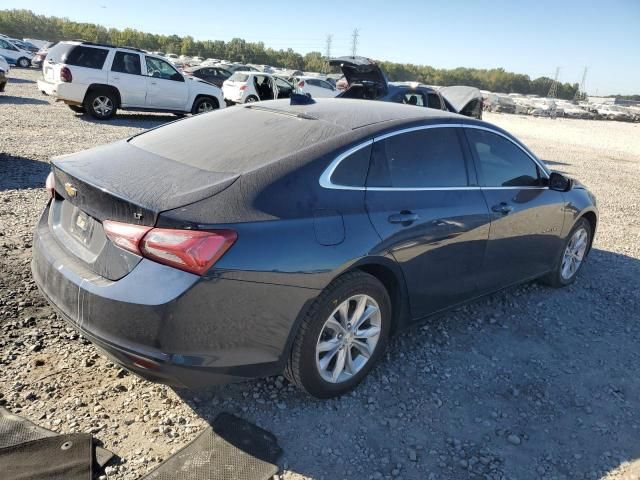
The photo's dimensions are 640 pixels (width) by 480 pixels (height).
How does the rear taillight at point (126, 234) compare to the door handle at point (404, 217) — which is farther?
the door handle at point (404, 217)

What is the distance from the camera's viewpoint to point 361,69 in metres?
9.98

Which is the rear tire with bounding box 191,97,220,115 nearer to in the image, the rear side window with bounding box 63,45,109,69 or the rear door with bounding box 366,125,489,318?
the rear side window with bounding box 63,45,109,69

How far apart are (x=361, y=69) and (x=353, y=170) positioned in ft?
24.7

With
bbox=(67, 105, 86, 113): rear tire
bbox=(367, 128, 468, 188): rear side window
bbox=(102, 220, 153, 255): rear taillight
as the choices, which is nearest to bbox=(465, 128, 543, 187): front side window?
bbox=(367, 128, 468, 188): rear side window

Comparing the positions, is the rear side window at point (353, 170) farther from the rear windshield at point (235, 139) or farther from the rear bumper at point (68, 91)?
the rear bumper at point (68, 91)

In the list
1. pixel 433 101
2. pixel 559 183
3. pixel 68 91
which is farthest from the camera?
pixel 68 91

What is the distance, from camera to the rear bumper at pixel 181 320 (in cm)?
237

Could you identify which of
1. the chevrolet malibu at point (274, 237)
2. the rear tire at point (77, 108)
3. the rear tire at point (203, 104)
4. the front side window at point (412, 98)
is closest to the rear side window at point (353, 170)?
the chevrolet malibu at point (274, 237)

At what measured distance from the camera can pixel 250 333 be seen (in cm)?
256

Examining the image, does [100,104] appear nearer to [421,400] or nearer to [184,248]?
[184,248]

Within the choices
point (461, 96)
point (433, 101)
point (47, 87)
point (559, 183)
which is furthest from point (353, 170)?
point (47, 87)

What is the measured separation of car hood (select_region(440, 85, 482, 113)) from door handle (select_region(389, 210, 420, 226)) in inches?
387

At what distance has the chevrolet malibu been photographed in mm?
2406

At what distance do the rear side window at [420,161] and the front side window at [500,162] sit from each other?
0.24 m
